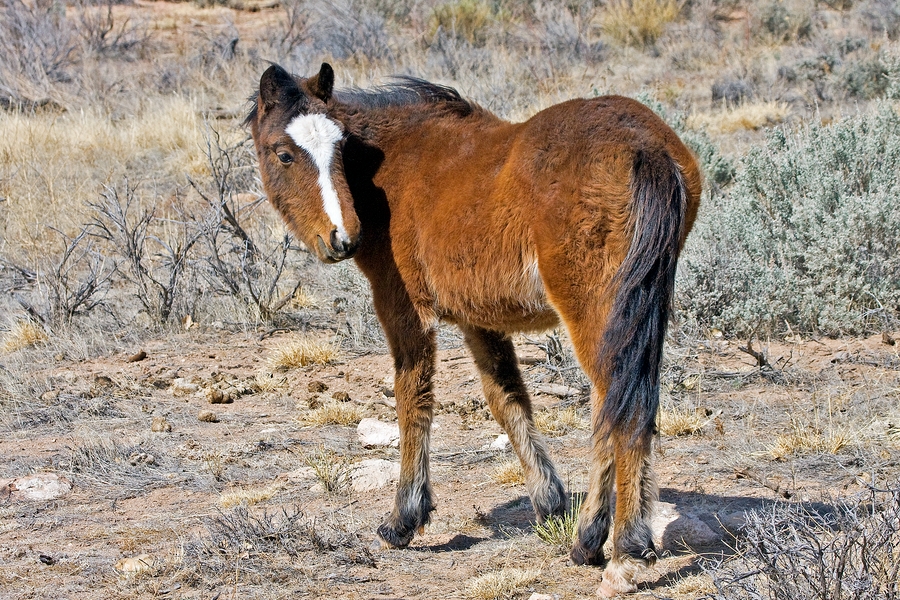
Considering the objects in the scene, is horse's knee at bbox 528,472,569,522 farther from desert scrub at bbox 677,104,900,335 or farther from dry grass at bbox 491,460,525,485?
desert scrub at bbox 677,104,900,335

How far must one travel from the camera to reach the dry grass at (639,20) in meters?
17.9

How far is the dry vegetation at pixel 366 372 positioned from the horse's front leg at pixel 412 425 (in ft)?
0.51

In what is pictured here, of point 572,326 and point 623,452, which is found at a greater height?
point 572,326

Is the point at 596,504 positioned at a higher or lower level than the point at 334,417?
higher

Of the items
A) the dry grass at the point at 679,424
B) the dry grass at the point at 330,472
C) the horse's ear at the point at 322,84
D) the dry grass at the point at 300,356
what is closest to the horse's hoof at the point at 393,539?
the dry grass at the point at 330,472

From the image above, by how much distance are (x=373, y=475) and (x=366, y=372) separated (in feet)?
7.27

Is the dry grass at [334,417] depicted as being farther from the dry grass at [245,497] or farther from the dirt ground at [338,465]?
the dry grass at [245,497]

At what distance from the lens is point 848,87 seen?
1359 cm

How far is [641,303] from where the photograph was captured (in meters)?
3.89

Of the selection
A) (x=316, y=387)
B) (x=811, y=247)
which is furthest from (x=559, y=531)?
(x=811, y=247)

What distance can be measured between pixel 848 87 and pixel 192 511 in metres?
11.8

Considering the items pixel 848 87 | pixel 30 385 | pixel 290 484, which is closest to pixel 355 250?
pixel 290 484

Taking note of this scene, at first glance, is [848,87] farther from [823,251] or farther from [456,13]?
[456,13]

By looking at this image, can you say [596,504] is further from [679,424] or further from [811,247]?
[811,247]
